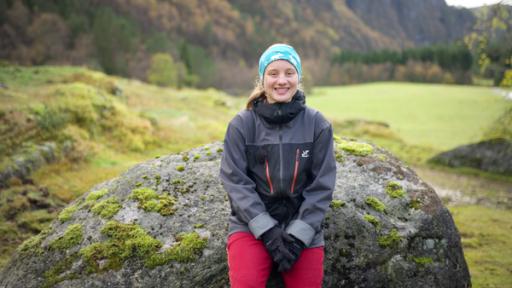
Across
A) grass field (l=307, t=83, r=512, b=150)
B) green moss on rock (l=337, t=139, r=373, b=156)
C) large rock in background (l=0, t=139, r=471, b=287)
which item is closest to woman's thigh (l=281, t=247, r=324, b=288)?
large rock in background (l=0, t=139, r=471, b=287)

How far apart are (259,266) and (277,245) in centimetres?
32

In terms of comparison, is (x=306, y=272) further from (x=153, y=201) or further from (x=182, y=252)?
(x=153, y=201)

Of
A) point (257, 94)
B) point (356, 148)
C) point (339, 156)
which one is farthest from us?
point (356, 148)

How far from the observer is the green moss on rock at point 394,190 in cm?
574

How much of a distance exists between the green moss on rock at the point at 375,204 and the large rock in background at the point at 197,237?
0.01 meters

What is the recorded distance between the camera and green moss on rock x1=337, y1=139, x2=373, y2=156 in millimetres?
6527

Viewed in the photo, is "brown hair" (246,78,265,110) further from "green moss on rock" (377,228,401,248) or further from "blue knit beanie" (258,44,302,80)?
A: "green moss on rock" (377,228,401,248)

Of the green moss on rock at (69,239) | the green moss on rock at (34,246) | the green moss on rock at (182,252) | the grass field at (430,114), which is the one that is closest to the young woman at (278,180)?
the green moss on rock at (182,252)

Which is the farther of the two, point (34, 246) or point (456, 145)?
point (456, 145)

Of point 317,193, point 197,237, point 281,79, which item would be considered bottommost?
point 197,237

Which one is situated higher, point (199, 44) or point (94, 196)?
point (199, 44)

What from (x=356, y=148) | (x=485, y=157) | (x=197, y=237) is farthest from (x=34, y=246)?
(x=485, y=157)

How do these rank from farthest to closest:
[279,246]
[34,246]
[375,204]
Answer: [375,204] < [34,246] < [279,246]

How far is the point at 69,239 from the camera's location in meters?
4.95
